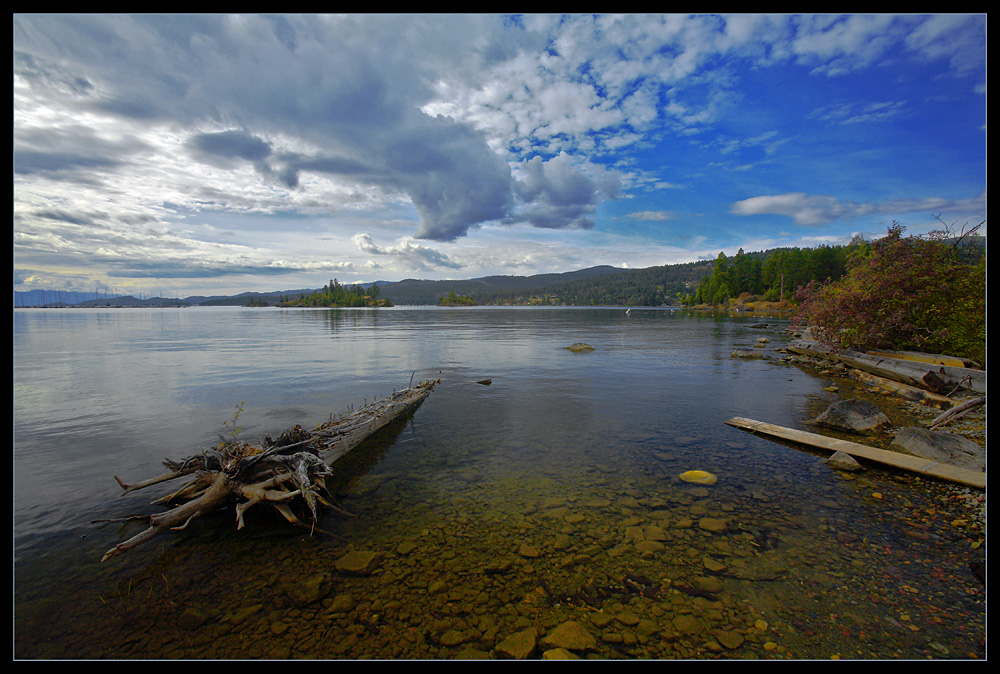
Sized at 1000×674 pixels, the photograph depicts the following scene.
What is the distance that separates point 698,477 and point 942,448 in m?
7.23

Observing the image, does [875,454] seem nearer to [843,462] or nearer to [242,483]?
[843,462]

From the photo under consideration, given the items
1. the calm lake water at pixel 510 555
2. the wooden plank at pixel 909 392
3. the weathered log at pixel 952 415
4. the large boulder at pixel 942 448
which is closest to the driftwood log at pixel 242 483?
the calm lake water at pixel 510 555

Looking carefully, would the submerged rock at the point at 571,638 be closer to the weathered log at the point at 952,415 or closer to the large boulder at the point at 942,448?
the large boulder at the point at 942,448

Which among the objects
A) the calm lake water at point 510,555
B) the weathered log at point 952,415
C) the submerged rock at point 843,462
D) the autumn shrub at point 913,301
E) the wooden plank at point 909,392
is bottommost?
the calm lake water at point 510,555

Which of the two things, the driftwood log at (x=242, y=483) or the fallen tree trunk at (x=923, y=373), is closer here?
the driftwood log at (x=242, y=483)

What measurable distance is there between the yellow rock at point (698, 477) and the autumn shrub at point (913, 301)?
1967 centimetres

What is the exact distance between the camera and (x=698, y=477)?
1046cm

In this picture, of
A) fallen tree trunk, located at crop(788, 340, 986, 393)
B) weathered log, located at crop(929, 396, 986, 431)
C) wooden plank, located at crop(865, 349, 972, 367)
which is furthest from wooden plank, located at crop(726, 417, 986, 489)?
wooden plank, located at crop(865, 349, 972, 367)

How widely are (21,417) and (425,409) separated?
57.9 ft

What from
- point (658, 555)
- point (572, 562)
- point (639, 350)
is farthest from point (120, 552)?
point (639, 350)

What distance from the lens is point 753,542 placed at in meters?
7.56

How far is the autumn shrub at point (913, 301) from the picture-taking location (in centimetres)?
2070
